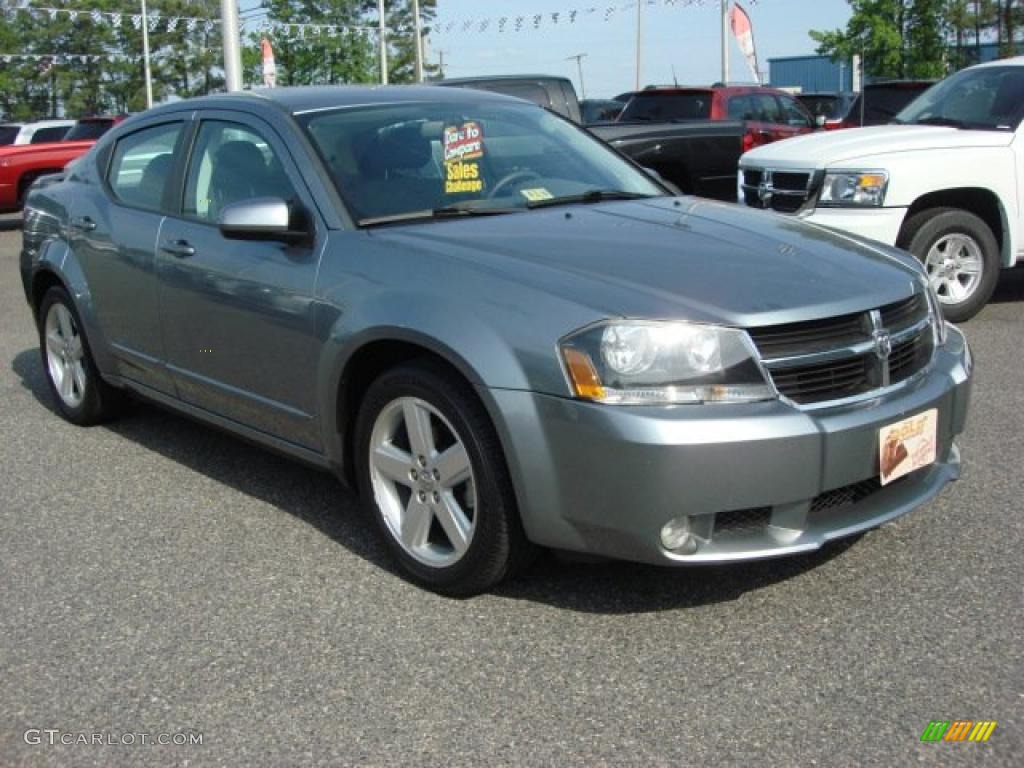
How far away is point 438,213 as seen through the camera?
413 cm

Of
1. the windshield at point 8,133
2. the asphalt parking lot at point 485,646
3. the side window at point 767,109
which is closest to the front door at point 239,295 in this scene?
the asphalt parking lot at point 485,646

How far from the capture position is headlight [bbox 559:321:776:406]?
3.19 meters

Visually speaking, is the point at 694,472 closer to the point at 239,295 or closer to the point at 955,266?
the point at 239,295

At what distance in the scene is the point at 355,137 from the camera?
A: 4.34 m

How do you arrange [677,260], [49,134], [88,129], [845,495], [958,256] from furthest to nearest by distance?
[49,134] → [88,129] → [958,256] → [677,260] → [845,495]

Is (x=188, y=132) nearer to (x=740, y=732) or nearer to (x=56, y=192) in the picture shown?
(x=56, y=192)

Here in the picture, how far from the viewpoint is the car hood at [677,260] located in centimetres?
330

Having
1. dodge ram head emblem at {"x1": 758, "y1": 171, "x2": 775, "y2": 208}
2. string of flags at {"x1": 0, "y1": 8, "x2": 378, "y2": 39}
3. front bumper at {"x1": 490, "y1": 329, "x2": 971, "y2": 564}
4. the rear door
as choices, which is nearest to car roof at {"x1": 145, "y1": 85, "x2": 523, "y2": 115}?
the rear door

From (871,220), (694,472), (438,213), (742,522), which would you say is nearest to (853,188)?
(871,220)

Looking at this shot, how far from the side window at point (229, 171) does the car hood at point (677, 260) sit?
673 millimetres

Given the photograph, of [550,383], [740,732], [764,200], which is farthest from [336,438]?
[764,200]

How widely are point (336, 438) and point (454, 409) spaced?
701 mm

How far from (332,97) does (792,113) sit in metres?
11.4

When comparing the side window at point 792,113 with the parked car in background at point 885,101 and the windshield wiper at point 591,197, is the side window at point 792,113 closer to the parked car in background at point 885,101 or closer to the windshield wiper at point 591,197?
the parked car in background at point 885,101
